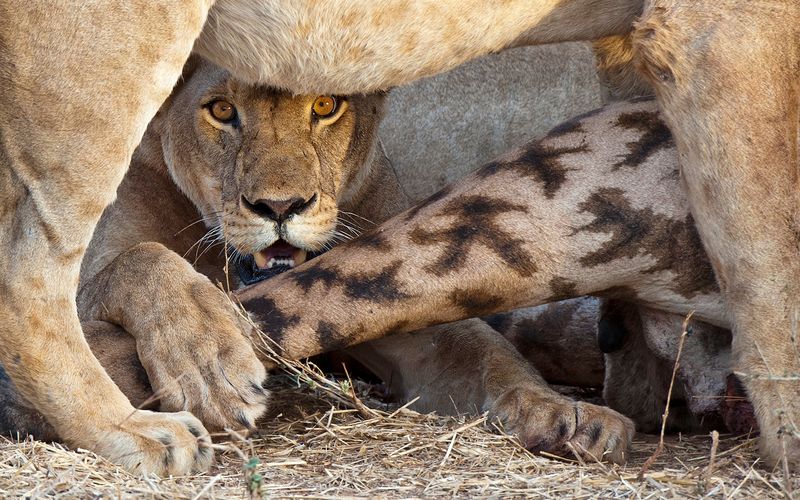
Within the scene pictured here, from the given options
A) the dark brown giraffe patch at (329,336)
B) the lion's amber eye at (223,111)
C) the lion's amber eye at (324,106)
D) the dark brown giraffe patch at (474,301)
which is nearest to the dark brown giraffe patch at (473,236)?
the dark brown giraffe patch at (474,301)

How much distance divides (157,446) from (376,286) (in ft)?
2.06

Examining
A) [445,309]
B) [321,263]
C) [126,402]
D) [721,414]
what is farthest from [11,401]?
[721,414]

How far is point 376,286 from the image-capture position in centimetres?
276

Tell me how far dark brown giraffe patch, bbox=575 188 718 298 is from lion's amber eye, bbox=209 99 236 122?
3.24 ft

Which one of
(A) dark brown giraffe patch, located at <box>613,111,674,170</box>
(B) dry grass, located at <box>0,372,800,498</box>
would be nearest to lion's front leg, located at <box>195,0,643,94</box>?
(A) dark brown giraffe patch, located at <box>613,111,674,170</box>

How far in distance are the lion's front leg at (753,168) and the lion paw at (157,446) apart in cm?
104

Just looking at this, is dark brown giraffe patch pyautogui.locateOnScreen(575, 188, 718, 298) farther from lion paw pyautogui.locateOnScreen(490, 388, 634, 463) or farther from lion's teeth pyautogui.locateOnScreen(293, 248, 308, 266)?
lion's teeth pyautogui.locateOnScreen(293, 248, 308, 266)

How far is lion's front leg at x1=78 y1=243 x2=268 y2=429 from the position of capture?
8.28 ft

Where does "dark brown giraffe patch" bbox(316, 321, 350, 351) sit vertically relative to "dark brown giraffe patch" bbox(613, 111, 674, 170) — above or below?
below

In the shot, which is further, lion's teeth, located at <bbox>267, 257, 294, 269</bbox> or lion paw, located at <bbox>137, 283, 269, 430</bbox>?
lion's teeth, located at <bbox>267, 257, 294, 269</bbox>

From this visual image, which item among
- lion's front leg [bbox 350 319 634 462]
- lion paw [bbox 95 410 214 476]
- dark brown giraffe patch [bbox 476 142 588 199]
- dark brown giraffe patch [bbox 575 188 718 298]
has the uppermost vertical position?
dark brown giraffe patch [bbox 476 142 588 199]

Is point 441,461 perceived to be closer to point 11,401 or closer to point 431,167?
point 11,401

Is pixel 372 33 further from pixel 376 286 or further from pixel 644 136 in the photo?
pixel 644 136

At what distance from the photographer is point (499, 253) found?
2742mm
